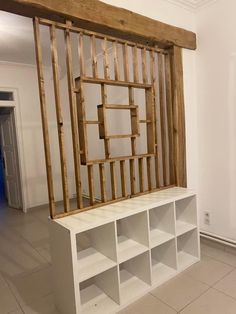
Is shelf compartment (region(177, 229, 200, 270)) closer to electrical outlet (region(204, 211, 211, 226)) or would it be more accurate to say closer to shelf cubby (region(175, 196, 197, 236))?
shelf cubby (region(175, 196, 197, 236))

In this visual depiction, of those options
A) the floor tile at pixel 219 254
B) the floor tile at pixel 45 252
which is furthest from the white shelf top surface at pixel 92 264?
the floor tile at pixel 219 254

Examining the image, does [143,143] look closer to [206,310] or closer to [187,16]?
[187,16]

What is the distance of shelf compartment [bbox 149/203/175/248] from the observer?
2.12 m

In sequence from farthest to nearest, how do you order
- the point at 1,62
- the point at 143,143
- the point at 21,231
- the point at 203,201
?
1. the point at 1,62
2. the point at 21,231
3. the point at 143,143
4. the point at 203,201

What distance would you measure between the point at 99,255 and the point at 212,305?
911 mm

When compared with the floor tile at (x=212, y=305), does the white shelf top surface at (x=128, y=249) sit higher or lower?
higher

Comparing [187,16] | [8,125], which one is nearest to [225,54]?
[187,16]

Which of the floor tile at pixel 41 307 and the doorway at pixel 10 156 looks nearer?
the floor tile at pixel 41 307

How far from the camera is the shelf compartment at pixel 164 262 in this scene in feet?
6.91

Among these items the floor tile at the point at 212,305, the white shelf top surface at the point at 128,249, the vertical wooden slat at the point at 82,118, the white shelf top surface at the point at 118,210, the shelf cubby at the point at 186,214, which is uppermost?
the vertical wooden slat at the point at 82,118

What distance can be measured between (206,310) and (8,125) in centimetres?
423

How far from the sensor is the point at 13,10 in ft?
5.42

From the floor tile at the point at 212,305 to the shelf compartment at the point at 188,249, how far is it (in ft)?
1.30

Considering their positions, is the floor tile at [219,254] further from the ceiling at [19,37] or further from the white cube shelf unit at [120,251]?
the ceiling at [19,37]
